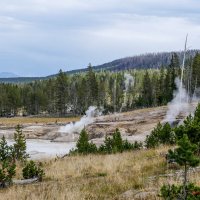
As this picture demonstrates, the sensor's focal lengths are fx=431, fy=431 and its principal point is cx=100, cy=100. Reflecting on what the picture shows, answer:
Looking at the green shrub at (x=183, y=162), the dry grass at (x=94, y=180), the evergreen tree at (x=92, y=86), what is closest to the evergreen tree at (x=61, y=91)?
the evergreen tree at (x=92, y=86)

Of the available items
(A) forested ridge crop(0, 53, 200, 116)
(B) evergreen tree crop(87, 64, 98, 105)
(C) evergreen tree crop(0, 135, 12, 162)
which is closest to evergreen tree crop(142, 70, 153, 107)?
(A) forested ridge crop(0, 53, 200, 116)

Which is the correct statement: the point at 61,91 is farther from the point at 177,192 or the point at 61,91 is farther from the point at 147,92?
the point at 177,192

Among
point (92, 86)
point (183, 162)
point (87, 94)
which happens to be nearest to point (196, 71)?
point (92, 86)

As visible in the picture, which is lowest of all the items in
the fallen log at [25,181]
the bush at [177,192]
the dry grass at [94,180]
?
Result: the fallen log at [25,181]

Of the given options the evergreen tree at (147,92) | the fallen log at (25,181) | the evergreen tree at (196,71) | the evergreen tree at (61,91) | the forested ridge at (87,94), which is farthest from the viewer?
the evergreen tree at (147,92)

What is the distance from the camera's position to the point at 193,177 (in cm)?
1102

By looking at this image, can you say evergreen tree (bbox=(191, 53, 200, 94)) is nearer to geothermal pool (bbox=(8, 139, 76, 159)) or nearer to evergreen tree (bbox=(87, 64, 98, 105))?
evergreen tree (bbox=(87, 64, 98, 105))

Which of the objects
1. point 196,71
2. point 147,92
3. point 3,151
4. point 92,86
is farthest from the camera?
point 147,92

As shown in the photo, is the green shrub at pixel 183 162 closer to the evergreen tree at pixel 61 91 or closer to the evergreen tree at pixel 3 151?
the evergreen tree at pixel 3 151

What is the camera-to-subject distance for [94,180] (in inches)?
494

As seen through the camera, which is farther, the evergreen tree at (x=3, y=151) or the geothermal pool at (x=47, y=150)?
the geothermal pool at (x=47, y=150)

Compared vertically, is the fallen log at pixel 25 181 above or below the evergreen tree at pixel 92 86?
below

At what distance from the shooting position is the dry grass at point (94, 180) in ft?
34.2

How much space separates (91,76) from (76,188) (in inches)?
4299
